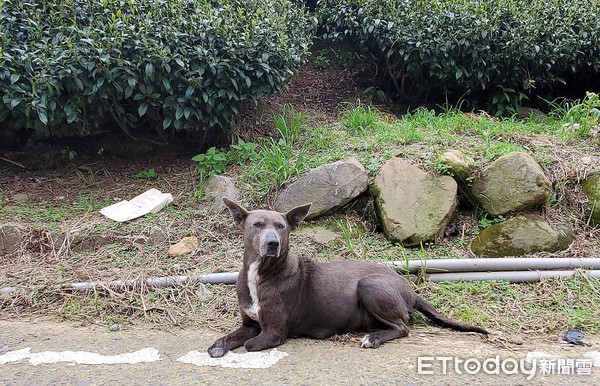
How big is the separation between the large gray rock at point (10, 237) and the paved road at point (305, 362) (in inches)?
59.4

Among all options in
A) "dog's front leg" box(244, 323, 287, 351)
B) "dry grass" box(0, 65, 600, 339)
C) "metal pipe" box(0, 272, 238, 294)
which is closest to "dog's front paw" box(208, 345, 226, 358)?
"dog's front leg" box(244, 323, 287, 351)

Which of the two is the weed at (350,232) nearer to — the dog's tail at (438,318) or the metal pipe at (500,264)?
the metal pipe at (500,264)

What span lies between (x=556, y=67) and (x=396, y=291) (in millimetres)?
5096

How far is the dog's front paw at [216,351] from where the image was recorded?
329 centimetres

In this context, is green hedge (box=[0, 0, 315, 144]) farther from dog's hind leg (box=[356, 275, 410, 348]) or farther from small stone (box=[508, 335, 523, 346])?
small stone (box=[508, 335, 523, 346])

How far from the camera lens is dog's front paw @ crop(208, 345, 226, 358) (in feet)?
10.8

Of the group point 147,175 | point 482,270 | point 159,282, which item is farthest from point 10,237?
point 482,270

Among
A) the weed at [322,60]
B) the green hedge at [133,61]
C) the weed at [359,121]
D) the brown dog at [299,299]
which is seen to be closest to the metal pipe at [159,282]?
the brown dog at [299,299]

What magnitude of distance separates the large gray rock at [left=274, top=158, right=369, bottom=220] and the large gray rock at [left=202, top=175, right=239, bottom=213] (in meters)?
0.53

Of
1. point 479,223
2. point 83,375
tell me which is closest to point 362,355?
point 83,375

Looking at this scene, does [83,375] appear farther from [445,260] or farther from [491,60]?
[491,60]

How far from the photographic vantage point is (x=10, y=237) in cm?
505

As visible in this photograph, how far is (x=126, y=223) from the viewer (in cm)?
526

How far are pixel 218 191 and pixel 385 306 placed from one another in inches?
102
